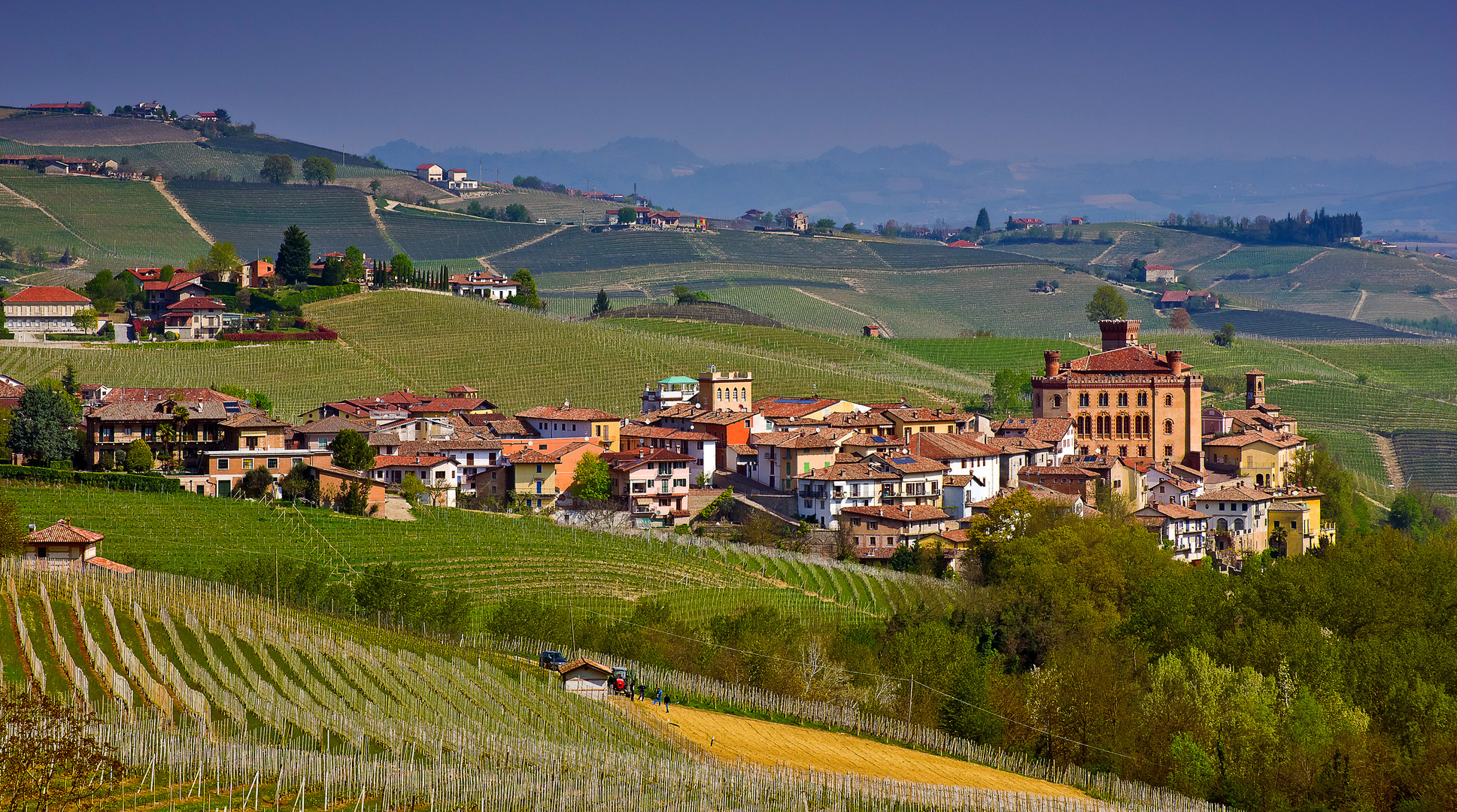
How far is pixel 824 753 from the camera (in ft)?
119

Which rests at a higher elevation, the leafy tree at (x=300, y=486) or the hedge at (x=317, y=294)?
the hedge at (x=317, y=294)

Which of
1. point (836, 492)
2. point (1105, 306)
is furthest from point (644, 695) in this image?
point (1105, 306)

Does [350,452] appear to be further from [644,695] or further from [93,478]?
[644,695]

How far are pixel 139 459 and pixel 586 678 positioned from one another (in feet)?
111

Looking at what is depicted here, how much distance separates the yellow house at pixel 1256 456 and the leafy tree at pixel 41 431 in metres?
55.9

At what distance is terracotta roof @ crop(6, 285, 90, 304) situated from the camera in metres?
112

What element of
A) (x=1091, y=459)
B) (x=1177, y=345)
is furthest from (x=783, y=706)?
(x=1177, y=345)

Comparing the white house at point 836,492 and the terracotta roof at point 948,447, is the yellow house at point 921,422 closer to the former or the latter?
the terracotta roof at point 948,447

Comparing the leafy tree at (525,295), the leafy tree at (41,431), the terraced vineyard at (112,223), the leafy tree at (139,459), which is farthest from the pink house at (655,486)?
the terraced vineyard at (112,223)

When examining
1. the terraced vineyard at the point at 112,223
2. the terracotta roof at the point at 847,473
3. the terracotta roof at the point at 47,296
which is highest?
the terraced vineyard at the point at 112,223

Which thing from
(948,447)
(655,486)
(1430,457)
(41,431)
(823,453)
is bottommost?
(1430,457)

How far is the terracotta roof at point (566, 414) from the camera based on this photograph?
82.5 meters

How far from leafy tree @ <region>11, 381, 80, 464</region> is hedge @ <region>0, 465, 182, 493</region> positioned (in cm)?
201

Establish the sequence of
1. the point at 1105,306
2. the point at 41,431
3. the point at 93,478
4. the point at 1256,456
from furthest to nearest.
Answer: the point at 1105,306 → the point at 1256,456 → the point at 41,431 → the point at 93,478
